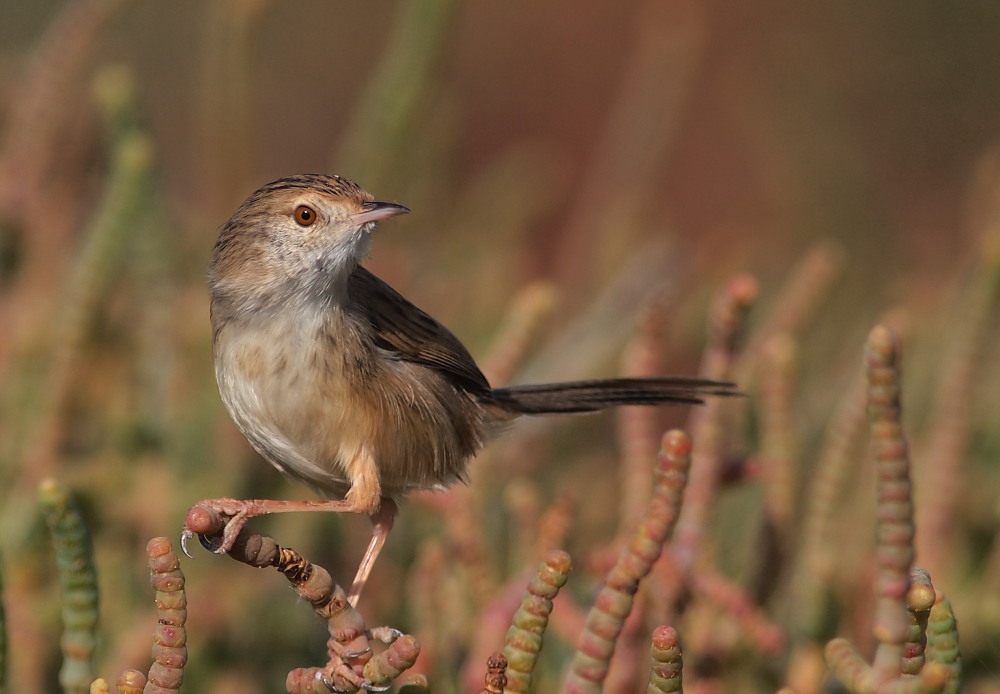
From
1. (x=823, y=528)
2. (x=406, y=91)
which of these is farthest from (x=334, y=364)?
(x=406, y=91)

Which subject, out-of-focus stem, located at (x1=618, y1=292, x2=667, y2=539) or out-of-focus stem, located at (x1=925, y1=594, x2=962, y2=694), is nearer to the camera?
out-of-focus stem, located at (x1=925, y1=594, x2=962, y2=694)

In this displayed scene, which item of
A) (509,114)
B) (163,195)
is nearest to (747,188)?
(509,114)

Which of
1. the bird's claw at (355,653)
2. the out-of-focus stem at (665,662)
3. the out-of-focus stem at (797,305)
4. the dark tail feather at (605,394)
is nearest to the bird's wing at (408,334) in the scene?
the dark tail feather at (605,394)

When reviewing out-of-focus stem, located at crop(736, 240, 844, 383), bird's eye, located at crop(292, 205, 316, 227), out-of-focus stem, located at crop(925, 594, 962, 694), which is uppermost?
out-of-focus stem, located at crop(736, 240, 844, 383)

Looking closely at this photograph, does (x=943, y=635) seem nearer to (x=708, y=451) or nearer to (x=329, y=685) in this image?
(x=329, y=685)

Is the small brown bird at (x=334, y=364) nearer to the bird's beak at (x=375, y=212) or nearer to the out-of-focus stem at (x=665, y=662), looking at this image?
the bird's beak at (x=375, y=212)

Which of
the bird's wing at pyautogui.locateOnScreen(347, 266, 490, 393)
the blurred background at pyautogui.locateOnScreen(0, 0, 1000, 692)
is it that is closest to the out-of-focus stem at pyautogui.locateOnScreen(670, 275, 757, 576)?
the blurred background at pyautogui.locateOnScreen(0, 0, 1000, 692)

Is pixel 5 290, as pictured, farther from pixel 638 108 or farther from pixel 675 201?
A: pixel 675 201

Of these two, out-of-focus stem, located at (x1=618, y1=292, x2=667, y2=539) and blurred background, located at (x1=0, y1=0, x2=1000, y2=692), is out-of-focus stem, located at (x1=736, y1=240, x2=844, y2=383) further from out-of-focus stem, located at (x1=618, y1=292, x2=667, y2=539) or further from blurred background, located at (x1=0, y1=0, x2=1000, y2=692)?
out-of-focus stem, located at (x1=618, y1=292, x2=667, y2=539)
